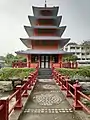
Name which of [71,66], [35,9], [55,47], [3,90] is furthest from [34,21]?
[3,90]

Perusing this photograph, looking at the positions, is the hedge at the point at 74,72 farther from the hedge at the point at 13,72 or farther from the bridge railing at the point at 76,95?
the bridge railing at the point at 76,95

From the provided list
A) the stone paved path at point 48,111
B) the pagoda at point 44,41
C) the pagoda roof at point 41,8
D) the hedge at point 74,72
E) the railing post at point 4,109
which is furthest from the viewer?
the pagoda roof at point 41,8

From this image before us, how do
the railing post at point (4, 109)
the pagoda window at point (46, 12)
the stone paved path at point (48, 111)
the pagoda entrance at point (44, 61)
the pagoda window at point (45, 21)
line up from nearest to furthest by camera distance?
the railing post at point (4, 109) → the stone paved path at point (48, 111) → the pagoda entrance at point (44, 61) → the pagoda window at point (45, 21) → the pagoda window at point (46, 12)

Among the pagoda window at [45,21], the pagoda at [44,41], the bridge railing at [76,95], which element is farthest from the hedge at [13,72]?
the bridge railing at [76,95]

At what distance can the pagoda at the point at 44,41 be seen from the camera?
94.9ft

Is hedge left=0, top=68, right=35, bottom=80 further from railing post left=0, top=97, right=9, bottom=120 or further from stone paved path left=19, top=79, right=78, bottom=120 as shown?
railing post left=0, top=97, right=9, bottom=120

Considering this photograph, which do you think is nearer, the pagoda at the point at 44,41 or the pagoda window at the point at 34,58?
the pagoda at the point at 44,41

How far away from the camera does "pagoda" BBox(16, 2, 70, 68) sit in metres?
28.9

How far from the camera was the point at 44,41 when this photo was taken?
29656 millimetres

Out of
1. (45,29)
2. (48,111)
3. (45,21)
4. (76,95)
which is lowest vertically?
(48,111)

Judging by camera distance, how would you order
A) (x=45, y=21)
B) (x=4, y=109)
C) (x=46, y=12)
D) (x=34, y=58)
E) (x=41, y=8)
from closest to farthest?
(x=4, y=109) < (x=34, y=58) < (x=45, y=21) < (x=41, y=8) < (x=46, y=12)

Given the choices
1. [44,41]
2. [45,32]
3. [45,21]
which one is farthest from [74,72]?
[45,21]

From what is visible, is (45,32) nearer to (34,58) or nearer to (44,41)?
(44,41)

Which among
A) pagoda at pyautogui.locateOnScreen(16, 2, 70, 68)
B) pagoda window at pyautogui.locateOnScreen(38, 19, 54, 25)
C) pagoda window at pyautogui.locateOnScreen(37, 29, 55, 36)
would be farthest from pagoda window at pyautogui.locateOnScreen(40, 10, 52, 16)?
pagoda window at pyautogui.locateOnScreen(37, 29, 55, 36)
